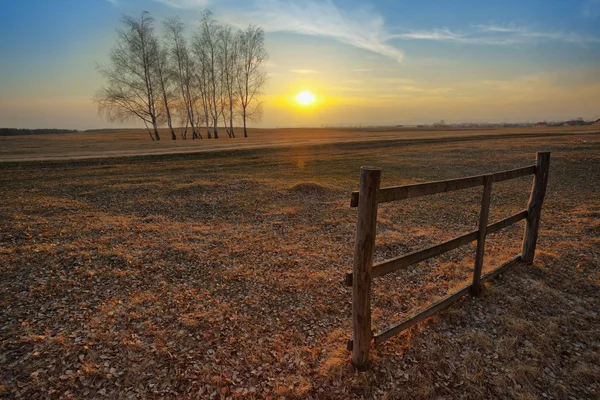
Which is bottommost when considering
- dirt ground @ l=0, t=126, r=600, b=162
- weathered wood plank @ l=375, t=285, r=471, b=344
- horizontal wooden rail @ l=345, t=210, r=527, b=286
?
weathered wood plank @ l=375, t=285, r=471, b=344

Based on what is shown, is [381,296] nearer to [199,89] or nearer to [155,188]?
[155,188]

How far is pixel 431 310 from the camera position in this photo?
5008mm

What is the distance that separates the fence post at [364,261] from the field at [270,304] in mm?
391

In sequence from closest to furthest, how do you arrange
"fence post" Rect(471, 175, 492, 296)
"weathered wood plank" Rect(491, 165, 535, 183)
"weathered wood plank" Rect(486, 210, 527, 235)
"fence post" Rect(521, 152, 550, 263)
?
"fence post" Rect(471, 175, 492, 296) → "weathered wood plank" Rect(491, 165, 535, 183) → "weathered wood plank" Rect(486, 210, 527, 235) → "fence post" Rect(521, 152, 550, 263)

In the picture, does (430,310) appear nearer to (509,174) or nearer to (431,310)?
(431,310)

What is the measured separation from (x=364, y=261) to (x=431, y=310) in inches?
77.3

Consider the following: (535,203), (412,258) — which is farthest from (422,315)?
(535,203)

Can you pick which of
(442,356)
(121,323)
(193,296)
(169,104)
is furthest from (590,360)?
(169,104)

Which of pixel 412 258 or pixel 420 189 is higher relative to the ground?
pixel 420 189

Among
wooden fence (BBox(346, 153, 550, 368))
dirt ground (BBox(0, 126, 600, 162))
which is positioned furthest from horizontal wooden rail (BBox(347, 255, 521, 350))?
dirt ground (BBox(0, 126, 600, 162))

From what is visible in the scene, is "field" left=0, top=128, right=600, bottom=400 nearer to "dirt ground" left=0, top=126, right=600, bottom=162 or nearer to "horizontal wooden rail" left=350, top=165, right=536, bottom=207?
"horizontal wooden rail" left=350, top=165, right=536, bottom=207

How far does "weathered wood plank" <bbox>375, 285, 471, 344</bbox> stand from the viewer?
14.3 ft

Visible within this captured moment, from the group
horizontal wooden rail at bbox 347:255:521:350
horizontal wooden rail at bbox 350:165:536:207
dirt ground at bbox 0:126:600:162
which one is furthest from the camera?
dirt ground at bbox 0:126:600:162

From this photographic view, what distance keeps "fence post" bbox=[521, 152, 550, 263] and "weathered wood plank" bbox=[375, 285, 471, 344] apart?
2.33 m
